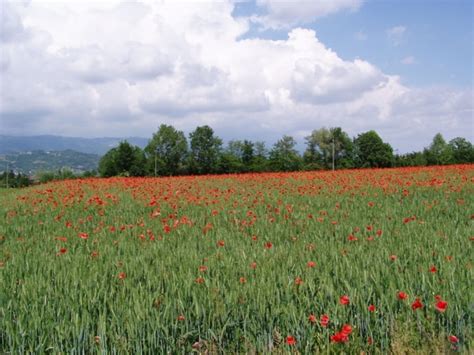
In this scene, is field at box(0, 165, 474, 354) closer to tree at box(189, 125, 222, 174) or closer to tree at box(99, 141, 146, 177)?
tree at box(99, 141, 146, 177)

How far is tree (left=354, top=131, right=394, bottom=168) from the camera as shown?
60094mm

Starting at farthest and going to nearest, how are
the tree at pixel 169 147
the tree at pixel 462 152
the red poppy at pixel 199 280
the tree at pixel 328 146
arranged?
the tree at pixel 328 146 < the tree at pixel 169 147 < the tree at pixel 462 152 < the red poppy at pixel 199 280

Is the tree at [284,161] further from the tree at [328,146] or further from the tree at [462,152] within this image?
the tree at [462,152]

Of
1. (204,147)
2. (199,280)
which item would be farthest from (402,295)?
(204,147)

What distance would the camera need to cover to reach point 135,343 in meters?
3.59

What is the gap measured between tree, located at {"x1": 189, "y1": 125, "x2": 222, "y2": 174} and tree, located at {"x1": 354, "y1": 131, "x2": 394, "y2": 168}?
2050cm

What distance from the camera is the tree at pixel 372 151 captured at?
6009 cm

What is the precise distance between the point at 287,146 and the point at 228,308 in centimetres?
8021

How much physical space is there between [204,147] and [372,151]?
79.0 ft

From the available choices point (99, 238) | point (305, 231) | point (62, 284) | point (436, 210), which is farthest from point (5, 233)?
point (436, 210)

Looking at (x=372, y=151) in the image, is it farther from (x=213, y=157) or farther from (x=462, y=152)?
(x=213, y=157)

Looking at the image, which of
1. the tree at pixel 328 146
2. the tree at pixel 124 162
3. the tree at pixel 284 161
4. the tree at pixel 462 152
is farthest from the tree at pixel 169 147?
the tree at pixel 462 152

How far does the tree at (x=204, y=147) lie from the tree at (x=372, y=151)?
20.5 m

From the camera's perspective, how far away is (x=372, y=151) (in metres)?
61.4
